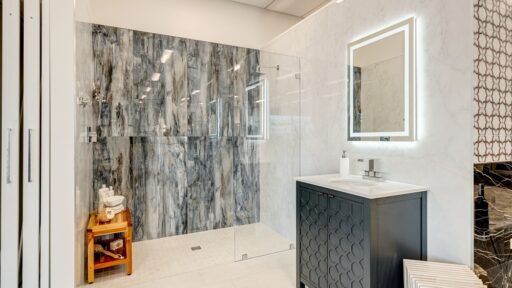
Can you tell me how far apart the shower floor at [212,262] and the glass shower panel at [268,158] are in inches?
0.9

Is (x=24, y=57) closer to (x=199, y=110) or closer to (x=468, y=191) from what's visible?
(x=199, y=110)

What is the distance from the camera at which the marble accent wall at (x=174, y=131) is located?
294 centimetres

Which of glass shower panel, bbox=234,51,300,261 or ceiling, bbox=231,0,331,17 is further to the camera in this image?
ceiling, bbox=231,0,331,17

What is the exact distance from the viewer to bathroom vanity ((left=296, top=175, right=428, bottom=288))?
1525mm

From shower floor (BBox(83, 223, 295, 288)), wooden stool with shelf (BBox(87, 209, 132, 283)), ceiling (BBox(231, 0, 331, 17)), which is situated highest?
ceiling (BBox(231, 0, 331, 17))

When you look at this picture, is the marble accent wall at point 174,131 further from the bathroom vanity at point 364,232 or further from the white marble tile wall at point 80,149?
the bathroom vanity at point 364,232

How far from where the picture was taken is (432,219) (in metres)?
1.67

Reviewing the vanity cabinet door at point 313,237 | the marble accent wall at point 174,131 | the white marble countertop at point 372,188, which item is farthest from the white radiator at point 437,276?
the marble accent wall at point 174,131

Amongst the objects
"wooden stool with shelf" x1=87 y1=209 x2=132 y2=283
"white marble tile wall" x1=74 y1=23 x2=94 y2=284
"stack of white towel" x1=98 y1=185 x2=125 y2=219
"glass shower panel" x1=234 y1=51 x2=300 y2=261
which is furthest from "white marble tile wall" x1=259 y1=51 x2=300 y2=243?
"white marble tile wall" x1=74 y1=23 x2=94 y2=284

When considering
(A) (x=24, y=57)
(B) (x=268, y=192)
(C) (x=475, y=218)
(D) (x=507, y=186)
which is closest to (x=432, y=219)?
(C) (x=475, y=218)

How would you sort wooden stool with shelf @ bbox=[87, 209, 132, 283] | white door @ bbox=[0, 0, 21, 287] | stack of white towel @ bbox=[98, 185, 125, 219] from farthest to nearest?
stack of white towel @ bbox=[98, 185, 125, 219], wooden stool with shelf @ bbox=[87, 209, 132, 283], white door @ bbox=[0, 0, 21, 287]

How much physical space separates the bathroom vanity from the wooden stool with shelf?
5.32ft

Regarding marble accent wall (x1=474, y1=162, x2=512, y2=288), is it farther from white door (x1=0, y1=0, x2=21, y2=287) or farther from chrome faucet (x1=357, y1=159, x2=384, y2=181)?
white door (x1=0, y1=0, x2=21, y2=287)

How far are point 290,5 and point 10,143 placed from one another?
3628mm
